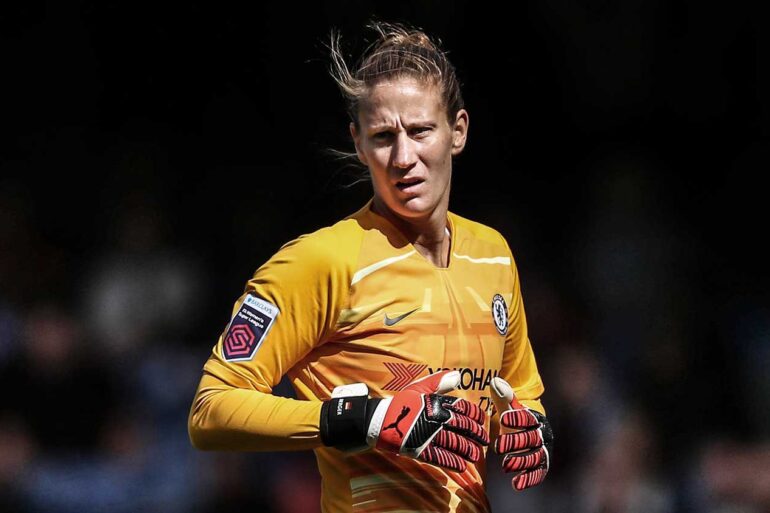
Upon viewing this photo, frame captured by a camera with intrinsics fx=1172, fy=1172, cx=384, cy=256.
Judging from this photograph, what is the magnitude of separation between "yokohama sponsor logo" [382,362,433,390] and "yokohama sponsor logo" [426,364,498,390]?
5cm

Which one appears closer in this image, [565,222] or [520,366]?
[520,366]

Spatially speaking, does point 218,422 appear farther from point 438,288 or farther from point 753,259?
point 753,259

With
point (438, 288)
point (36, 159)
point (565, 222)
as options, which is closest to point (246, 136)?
point (36, 159)

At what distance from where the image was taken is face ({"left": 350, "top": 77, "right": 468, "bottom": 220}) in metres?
2.82

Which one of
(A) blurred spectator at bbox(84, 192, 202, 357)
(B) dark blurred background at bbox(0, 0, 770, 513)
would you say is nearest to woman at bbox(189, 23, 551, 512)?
(B) dark blurred background at bbox(0, 0, 770, 513)

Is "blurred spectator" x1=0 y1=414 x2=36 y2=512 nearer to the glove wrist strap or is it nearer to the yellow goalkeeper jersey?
the yellow goalkeeper jersey

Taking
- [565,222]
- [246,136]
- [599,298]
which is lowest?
[599,298]

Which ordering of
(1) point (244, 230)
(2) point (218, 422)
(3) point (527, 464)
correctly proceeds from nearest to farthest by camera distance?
(2) point (218, 422)
(3) point (527, 464)
(1) point (244, 230)

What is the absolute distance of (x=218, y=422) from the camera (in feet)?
8.44

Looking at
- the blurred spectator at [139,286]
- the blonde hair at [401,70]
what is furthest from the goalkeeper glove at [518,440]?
the blurred spectator at [139,286]

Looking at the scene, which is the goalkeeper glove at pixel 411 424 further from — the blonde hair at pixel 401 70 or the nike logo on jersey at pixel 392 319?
the blonde hair at pixel 401 70

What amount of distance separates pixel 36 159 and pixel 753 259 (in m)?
3.39

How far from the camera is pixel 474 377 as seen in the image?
285cm

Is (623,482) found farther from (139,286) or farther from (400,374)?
(400,374)
